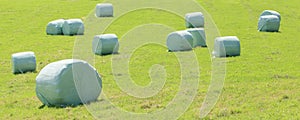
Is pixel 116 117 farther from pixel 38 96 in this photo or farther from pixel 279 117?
pixel 279 117

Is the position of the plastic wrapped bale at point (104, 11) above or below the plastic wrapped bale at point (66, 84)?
below

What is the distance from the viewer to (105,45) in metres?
25.2

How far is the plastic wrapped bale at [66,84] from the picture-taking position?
14.4 metres

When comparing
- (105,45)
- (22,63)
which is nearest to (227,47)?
(105,45)

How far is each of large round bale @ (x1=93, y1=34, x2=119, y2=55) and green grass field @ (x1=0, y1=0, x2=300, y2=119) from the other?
74 cm

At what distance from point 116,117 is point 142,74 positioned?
255 inches

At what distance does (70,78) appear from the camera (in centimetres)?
1452

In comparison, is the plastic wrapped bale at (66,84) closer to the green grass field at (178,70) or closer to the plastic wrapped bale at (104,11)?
the green grass field at (178,70)

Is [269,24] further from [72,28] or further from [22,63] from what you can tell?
[22,63]

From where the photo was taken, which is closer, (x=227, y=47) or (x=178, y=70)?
(x=178, y=70)

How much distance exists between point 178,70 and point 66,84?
708cm

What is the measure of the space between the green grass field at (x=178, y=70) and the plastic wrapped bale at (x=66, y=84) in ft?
1.09

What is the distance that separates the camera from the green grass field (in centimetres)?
1441

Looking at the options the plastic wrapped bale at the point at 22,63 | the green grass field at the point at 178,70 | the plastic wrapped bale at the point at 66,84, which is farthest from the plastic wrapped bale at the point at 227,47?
the plastic wrapped bale at the point at 66,84
